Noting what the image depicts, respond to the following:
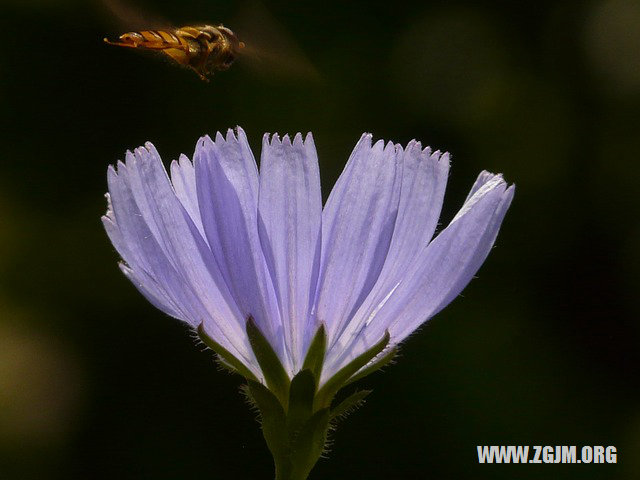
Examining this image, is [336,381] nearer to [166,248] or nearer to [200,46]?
[166,248]

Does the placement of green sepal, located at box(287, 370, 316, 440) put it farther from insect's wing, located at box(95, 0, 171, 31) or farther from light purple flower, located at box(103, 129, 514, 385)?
insect's wing, located at box(95, 0, 171, 31)

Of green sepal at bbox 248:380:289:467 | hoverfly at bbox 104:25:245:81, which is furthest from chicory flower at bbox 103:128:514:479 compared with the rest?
hoverfly at bbox 104:25:245:81

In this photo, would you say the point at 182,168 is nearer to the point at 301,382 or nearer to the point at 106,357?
the point at 301,382

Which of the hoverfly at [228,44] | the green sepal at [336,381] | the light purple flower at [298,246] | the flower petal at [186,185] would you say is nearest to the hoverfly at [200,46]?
the hoverfly at [228,44]

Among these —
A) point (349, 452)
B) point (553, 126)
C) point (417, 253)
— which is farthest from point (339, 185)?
point (553, 126)

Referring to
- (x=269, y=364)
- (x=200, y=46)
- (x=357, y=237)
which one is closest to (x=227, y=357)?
(x=269, y=364)

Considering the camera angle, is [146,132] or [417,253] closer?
[417,253]
